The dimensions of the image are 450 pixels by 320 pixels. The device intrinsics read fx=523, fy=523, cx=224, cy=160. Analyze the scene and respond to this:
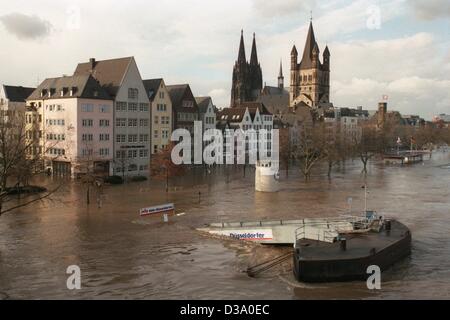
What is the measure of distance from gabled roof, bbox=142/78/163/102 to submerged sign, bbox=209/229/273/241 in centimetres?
4423

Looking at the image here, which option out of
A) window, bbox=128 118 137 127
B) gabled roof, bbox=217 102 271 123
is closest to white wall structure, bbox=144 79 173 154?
window, bbox=128 118 137 127

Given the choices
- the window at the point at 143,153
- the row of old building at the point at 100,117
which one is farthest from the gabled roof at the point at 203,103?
the window at the point at 143,153

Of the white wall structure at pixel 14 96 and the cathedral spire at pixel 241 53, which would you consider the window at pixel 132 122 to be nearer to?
the white wall structure at pixel 14 96

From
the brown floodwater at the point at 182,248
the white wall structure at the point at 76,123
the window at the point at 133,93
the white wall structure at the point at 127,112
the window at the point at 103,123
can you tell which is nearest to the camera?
the brown floodwater at the point at 182,248

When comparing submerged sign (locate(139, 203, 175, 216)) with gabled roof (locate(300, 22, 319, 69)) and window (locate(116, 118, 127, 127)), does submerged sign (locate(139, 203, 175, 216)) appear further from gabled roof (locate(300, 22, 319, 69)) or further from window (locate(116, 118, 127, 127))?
gabled roof (locate(300, 22, 319, 69))

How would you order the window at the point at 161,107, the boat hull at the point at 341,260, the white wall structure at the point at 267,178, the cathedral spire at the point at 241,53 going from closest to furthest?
the boat hull at the point at 341,260 → the white wall structure at the point at 267,178 → the window at the point at 161,107 → the cathedral spire at the point at 241,53

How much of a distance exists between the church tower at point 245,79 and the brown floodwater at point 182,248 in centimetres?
10399

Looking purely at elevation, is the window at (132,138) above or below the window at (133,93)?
below

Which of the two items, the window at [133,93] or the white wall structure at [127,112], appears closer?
the white wall structure at [127,112]

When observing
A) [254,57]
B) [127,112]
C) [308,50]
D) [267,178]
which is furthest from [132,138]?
[308,50]

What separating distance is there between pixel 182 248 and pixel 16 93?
5873 centimetres

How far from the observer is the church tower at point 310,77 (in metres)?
171

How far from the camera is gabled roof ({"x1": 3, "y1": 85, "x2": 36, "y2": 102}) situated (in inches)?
3064

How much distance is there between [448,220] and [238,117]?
62.7 metres
